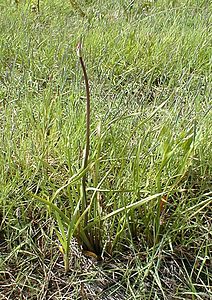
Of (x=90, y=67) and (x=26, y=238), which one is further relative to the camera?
(x=90, y=67)

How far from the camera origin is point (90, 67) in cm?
194

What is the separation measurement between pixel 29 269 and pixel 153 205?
1.23 ft

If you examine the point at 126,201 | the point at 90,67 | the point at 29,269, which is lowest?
the point at 29,269

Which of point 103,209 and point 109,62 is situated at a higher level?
point 109,62

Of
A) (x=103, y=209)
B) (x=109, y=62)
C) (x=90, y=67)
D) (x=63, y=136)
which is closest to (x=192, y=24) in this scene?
(x=109, y=62)

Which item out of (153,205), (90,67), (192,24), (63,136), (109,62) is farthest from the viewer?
(192,24)

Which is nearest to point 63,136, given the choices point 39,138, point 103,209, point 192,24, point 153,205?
point 39,138

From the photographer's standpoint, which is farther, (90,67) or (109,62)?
(109,62)

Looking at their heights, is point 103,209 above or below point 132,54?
below

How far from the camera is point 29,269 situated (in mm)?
1176

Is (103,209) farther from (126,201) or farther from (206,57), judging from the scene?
(206,57)

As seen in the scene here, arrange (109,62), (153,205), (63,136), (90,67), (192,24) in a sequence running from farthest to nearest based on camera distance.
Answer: (192,24) < (109,62) < (90,67) < (63,136) < (153,205)

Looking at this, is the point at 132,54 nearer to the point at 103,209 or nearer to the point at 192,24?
the point at 192,24

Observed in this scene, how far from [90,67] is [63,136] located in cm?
62
